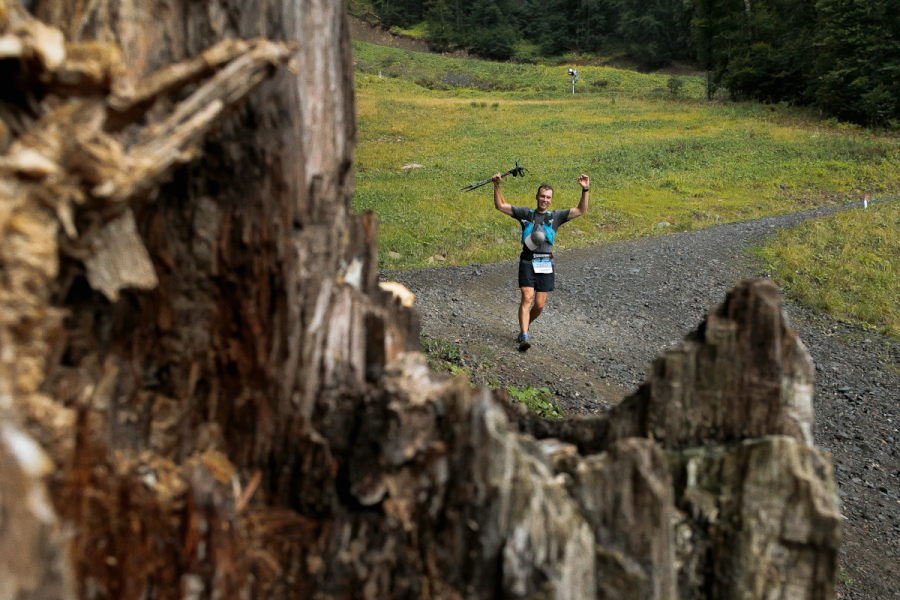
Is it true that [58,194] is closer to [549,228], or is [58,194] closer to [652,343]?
[549,228]

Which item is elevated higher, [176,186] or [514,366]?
[176,186]

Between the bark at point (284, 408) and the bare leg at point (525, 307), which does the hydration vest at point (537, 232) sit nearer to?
the bare leg at point (525, 307)

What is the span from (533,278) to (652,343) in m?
3.27

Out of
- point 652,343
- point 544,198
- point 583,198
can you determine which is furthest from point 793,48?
point 583,198

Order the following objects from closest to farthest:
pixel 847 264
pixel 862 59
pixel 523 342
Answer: pixel 523 342 → pixel 847 264 → pixel 862 59

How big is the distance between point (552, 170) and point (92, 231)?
28.8 metres

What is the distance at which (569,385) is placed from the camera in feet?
32.8

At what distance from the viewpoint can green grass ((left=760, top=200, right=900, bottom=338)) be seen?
1408cm

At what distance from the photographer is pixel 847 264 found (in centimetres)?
1644

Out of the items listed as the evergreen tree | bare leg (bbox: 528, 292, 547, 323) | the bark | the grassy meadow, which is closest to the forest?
the evergreen tree

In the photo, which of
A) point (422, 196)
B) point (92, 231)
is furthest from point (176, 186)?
point (422, 196)

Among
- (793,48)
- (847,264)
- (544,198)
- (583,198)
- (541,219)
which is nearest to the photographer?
(583,198)

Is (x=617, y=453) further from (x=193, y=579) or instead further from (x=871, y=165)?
(x=871, y=165)

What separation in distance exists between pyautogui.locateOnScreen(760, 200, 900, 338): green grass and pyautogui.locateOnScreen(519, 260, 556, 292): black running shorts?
7.24 meters
